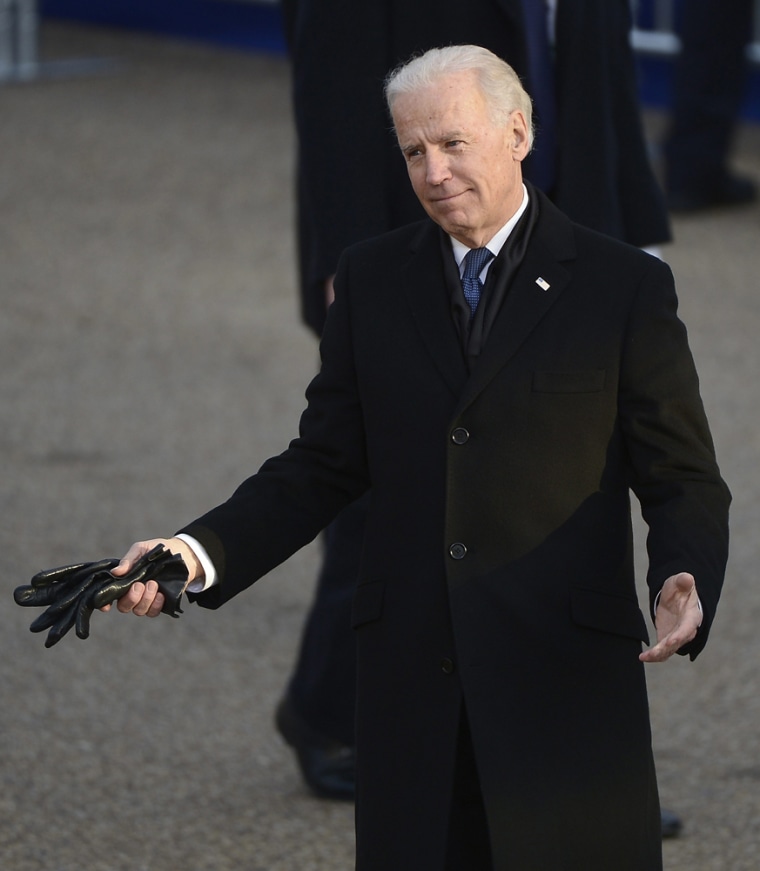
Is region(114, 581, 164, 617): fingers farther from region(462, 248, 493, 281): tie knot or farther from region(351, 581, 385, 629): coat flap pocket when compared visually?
region(462, 248, 493, 281): tie knot

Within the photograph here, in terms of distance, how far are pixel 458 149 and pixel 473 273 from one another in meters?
0.20

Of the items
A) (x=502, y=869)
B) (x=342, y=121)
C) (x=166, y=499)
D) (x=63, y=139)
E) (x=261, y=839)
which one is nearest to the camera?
(x=502, y=869)

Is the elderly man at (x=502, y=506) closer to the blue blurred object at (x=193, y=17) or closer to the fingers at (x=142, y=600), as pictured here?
the fingers at (x=142, y=600)

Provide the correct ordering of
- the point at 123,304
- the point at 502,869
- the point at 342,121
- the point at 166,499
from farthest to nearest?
the point at 123,304 < the point at 166,499 < the point at 342,121 < the point at 502,869

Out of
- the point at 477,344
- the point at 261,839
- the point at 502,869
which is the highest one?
the point at 477,344

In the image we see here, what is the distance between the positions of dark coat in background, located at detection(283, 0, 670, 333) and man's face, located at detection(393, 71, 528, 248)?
85 cm

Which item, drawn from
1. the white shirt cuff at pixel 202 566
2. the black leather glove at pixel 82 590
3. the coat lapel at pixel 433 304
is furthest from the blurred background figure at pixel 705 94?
the black leather glove at pixel 82 590

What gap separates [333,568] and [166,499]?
2025mm

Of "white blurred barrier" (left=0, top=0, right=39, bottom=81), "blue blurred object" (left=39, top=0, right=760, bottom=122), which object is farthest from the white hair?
"white blurred barrier" (left=0, top=0, right=39, bottom=81)

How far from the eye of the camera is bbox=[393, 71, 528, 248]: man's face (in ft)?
7.93

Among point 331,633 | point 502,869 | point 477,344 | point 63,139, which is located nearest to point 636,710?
point 502,869

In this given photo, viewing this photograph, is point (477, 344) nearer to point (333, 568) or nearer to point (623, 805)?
point (623, 805)

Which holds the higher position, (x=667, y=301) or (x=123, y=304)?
(x=667, y=301)

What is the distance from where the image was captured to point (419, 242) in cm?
261
